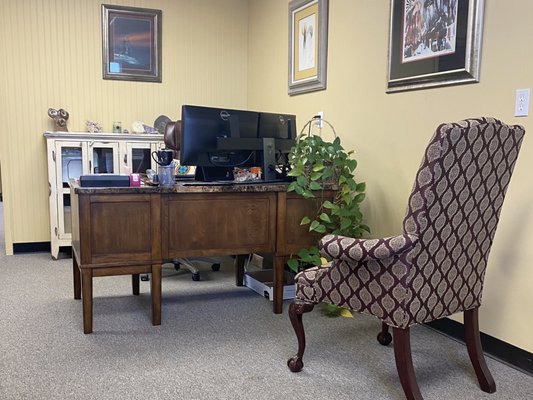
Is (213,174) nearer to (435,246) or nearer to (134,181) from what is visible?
(134,181)

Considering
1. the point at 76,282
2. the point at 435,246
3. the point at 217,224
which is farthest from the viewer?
the point at 76,282

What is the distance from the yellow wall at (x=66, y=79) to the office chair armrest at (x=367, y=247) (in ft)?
10.4

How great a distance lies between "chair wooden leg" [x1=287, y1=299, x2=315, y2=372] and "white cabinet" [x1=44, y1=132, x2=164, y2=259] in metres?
2.37

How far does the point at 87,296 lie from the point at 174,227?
56cm

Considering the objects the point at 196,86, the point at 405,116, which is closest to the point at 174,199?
the point at 405,116

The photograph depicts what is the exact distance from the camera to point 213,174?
2.82 meters

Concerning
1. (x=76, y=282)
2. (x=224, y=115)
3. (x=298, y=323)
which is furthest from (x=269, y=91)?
(x=298, y=323)

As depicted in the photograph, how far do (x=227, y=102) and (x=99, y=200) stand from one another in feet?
8.59

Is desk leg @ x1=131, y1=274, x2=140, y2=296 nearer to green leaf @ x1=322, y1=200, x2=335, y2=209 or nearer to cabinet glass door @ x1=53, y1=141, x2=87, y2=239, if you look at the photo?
cabinet glass door @ x1=53, y1=141, x2=87, y2=239

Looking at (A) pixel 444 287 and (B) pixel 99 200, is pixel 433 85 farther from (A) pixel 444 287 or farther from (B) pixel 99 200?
(B) pixel 99 200

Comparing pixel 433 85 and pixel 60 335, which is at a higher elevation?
pixel 433 85

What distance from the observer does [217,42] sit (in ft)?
15.1

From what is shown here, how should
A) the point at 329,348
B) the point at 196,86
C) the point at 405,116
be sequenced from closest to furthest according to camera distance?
the point at 329,348
the point at 405,116
the point at 196,86

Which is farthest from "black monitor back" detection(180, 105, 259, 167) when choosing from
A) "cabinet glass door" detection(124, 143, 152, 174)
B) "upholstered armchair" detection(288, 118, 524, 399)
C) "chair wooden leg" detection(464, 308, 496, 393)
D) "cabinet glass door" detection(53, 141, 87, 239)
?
"cabinet glass door" detection(53, 141, 87, 239)
